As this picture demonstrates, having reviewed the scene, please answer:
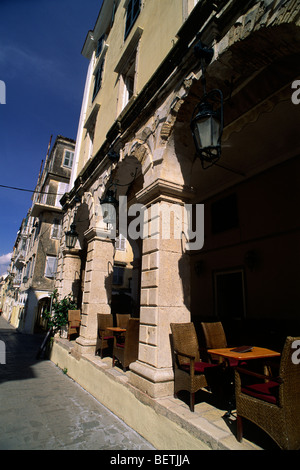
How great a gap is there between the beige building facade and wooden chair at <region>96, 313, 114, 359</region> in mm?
310

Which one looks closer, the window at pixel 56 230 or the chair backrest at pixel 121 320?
the chair backrest at pixel 121 320

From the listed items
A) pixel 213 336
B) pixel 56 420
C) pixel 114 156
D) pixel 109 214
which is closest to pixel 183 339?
pixel 213 336

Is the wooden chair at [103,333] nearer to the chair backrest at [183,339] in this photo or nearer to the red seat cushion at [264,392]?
the chair backrest at [183,339]

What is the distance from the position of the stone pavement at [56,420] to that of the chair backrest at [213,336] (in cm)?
174

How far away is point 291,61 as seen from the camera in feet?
10.5

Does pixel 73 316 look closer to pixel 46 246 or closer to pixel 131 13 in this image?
pixel 131 13

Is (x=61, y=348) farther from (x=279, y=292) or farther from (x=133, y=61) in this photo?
(x=133, y=61)

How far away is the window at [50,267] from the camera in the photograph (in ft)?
65.5

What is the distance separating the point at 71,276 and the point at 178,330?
22.1ft

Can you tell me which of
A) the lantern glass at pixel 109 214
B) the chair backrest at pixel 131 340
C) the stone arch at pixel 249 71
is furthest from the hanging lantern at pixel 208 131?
the lantern glass at pixel 109 214

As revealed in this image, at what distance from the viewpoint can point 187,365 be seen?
335cm

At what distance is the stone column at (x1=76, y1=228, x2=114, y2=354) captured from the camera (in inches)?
253

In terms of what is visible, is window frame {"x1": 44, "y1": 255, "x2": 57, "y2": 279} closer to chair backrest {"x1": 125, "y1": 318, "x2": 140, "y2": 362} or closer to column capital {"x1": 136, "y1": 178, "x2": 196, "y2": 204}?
chair backrest {"x1": 125, "y1": 318, "x2": 140, "y2": 362}
